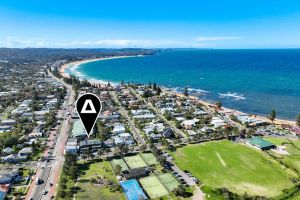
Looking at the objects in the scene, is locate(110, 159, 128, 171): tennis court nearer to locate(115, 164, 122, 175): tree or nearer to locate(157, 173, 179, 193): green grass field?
locate(115, 164, 122, 175): tree

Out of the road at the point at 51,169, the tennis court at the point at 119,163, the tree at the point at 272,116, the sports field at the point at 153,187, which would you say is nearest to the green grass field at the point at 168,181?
the sports field at the point at 153,187

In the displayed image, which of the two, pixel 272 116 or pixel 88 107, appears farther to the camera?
pixel 272 116

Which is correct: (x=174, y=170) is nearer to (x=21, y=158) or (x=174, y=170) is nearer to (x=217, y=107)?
(x=21, y=158)

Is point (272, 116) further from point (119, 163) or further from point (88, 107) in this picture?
point (88, 107)

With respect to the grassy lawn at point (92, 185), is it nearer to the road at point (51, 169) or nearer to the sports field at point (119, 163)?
the sports field at point (119, 163)

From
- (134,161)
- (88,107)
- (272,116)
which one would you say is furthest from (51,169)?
(272,116)

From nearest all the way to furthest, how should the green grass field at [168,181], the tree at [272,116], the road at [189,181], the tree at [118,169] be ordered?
the road at [189,181] → the green grass field at [168,181] → the tree at [118,169] → the tree at [272,116]
